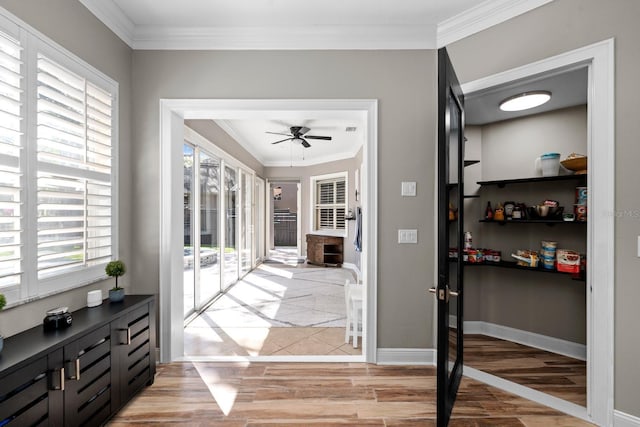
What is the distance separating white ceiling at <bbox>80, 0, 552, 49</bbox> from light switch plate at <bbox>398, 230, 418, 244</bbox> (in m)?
1.59

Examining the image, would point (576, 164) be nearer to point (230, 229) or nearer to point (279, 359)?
point (279, 359)

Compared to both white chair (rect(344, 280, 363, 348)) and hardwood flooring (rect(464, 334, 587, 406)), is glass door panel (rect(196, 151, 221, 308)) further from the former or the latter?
hardwood flooring (rect(464, 334, 587, 406))

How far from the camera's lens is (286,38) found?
2.60 meters

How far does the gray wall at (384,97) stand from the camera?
8.60ft

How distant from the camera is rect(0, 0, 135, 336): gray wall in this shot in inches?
64.9

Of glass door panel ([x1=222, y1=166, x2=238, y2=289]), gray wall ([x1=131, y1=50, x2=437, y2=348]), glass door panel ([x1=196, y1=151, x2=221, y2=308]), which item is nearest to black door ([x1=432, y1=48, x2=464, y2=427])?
gray wall ([x1=131, y1=50, x2=437, y2=348])

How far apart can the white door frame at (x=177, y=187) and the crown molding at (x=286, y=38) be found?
468 millimetres

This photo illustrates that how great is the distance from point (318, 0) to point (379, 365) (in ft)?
9.66

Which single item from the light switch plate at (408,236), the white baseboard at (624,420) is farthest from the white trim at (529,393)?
the light switch plate at (408,236)

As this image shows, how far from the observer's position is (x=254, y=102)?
8.60 feet

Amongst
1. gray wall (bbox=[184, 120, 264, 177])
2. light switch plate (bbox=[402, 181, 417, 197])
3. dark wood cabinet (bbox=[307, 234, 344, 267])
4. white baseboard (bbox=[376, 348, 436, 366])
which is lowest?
white baseboard (bbox=[376, 348, 436, 366])

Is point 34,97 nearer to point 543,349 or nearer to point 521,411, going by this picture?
point 521,411

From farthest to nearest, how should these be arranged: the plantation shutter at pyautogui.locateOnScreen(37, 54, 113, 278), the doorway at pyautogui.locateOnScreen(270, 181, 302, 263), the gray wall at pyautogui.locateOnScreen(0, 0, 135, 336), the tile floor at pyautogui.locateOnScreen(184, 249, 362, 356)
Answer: the doorway at pyautogui.locateOnScreen(270, 181, 302, 263)
the tile floor at pyautogui.locateOnScreen(184, 249, 362, 356)
the plantation shutter at pyautogui.locateOnScreen(37, 54, 113, 278)
the gray wall at pyautogui.locateOnScreen(0, 0, 135, 336)

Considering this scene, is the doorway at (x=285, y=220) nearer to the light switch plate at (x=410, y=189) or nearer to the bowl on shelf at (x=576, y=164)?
the light switch plate at (x=410, y=189)
